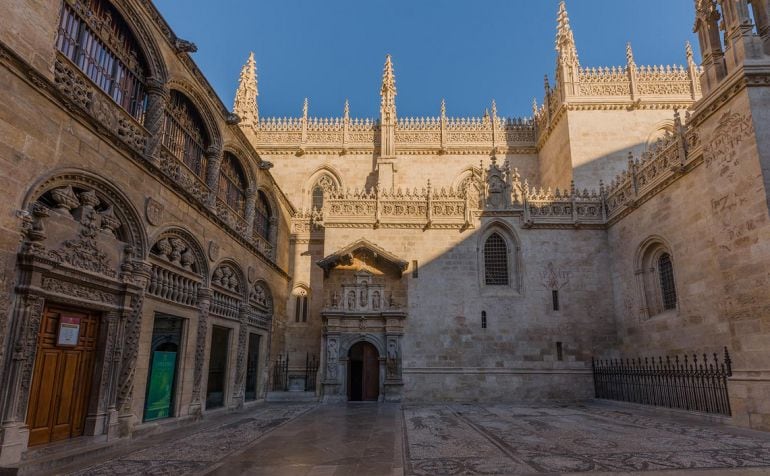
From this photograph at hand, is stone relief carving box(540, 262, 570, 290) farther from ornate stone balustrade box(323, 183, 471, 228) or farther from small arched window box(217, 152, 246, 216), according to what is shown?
small arched window box(217, 152, 246, 216)

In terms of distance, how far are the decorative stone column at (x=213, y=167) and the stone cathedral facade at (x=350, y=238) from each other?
0.12 metres

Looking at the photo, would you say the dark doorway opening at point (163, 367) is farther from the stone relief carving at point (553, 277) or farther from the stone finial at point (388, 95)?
the stone finial at point (388, 95)

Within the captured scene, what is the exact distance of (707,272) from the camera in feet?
43.5

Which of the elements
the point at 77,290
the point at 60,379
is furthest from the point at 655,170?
the point at 60,379

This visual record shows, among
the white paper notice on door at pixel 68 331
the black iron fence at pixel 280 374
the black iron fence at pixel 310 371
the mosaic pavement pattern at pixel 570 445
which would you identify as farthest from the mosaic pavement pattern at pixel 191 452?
the black iron fence at pixel 310 371

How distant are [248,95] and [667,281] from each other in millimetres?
25284

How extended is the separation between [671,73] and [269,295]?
25.5 m

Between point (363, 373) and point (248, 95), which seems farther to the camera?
point (248, 95)

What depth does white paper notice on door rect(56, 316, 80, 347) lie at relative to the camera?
800 cm

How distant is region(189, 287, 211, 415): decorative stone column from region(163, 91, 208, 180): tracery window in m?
3.74

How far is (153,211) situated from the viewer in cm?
1042

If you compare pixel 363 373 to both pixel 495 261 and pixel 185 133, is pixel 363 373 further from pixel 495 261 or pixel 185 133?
pixel 185 133

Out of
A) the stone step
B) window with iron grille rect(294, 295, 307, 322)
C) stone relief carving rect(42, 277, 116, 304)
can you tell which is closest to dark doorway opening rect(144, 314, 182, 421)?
stone relief carving rect(42, 277, 116, 304)

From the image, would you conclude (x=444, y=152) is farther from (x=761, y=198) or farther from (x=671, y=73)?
(x=761, y=198)
